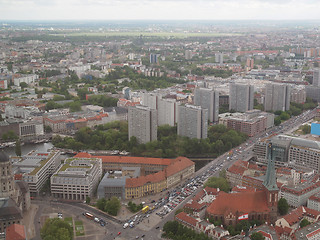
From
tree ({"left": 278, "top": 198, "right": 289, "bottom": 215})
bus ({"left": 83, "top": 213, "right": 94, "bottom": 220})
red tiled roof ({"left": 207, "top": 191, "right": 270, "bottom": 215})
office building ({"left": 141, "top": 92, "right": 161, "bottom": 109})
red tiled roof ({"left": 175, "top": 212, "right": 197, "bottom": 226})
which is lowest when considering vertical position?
bus ({"left": 83, "top": 213, "right": 94, "bottom": 220})

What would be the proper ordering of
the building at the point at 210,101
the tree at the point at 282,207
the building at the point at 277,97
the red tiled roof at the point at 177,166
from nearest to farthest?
the tree at the point at 282,207 < the red tiled roof at the point at 177,166 < the building at the point at 210,101 < the building at the point at 277,97

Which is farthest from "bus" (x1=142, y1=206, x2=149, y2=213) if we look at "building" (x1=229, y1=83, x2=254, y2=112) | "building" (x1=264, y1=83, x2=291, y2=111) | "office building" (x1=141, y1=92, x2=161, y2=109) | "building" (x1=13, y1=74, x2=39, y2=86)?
"building" (x1=13, y1=74, x2=39, y2=86)

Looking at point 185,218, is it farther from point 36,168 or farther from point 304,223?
point 36,168

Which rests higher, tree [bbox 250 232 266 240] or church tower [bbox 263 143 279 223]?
church tower [bbox 263 143 279 223]

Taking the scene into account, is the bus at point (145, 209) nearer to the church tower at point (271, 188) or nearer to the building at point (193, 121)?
the church tower at point (271, 188)

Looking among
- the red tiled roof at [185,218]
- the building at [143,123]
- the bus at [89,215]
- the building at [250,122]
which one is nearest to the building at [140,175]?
the bus at [89,215]

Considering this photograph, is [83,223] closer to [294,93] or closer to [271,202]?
[271,202]

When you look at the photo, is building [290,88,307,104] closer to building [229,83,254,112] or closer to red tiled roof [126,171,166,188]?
building [229,83,254,112]
